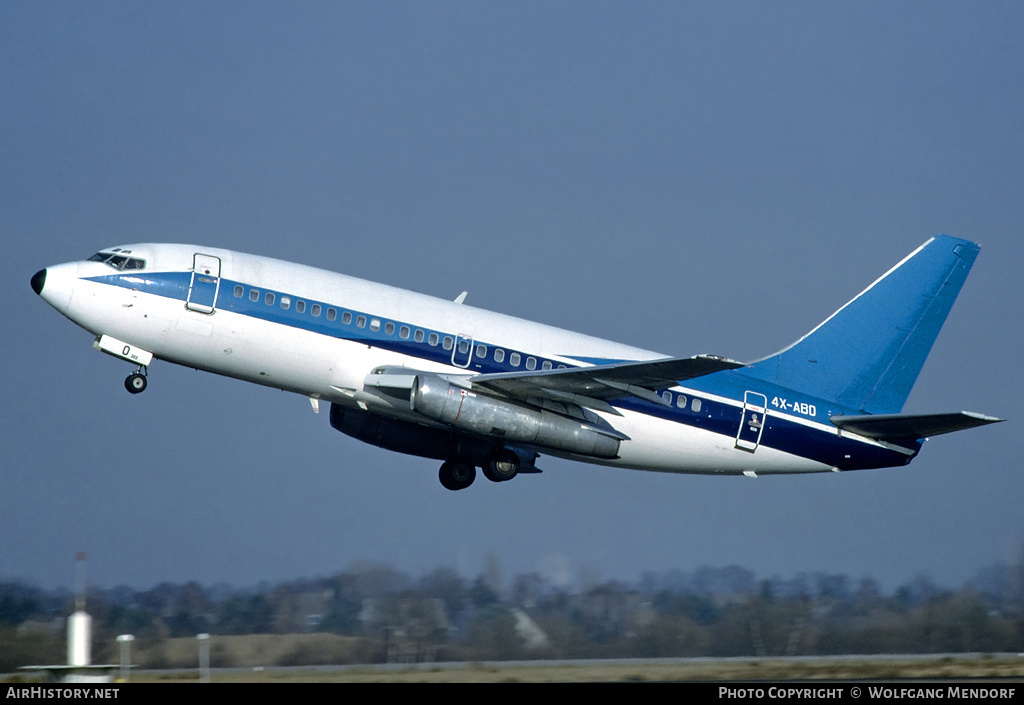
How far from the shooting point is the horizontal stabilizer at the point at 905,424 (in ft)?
107

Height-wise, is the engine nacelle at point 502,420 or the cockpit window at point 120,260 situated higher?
the cockpit window at point 120,260

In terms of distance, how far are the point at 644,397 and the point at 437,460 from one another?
26.9 feet

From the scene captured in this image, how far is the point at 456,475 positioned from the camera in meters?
36.8

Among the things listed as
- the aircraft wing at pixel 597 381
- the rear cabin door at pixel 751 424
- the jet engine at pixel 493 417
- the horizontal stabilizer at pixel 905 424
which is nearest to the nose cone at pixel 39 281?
the jet engine at pixel 493 417

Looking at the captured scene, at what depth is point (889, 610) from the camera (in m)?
36.7

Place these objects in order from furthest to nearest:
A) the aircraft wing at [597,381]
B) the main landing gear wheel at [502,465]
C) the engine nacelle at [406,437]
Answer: the engine nacelle at [406,437], the main landing gear wheel at [502,465], the aircraft wing at [597,381]

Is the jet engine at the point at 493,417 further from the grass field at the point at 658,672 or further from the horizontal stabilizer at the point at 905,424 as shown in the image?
the horizontal stabilizer at the point at 905,424

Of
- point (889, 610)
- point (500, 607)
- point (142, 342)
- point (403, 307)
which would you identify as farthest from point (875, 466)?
point (142, 342)

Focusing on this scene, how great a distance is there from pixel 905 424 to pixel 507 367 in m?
11.2

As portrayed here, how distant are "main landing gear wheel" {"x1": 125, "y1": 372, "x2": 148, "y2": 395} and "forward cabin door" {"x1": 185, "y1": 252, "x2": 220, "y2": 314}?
261 cm

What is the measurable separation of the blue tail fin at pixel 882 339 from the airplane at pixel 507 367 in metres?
0.06

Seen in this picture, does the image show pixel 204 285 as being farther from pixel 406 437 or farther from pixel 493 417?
pixel 406 437

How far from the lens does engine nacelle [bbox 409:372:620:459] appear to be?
102ft

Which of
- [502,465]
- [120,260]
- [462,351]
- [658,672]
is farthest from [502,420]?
[120,260]
